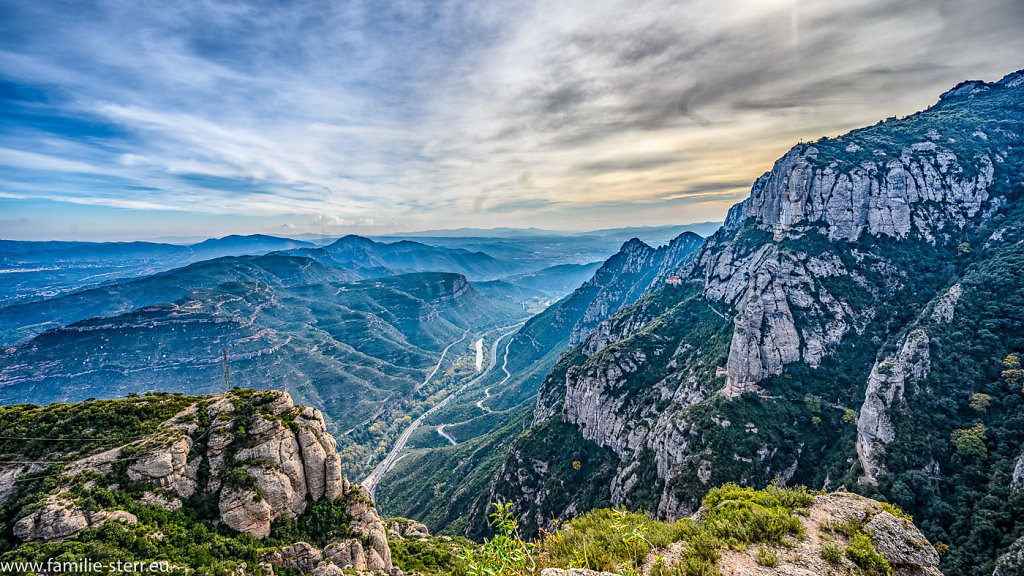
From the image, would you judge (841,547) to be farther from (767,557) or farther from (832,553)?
(767,557)

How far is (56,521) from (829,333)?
327ft

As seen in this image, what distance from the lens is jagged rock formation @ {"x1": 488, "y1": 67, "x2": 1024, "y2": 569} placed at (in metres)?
48.5

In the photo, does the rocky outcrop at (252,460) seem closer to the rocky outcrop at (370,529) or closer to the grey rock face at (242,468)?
the grey rock face at (242,468)

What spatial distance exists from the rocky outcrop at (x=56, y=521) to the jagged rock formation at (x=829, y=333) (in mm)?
61012

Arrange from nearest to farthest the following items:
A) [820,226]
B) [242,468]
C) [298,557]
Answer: [298,557] < [242,468] < [820,226]

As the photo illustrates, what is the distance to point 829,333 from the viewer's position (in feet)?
221

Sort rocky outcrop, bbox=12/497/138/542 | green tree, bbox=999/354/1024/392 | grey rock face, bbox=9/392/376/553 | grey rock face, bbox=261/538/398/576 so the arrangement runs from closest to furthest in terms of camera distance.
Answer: rocky outcrop, bbox=12/497/138/542, grey rock face, bbox=9/392/376/553, grey rock face, bbox=261/538/398/576, green tree, bbox=999/354/1024/392

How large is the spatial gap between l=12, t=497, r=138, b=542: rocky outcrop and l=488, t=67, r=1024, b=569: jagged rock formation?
61.0 metres

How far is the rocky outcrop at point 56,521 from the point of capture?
21.5m

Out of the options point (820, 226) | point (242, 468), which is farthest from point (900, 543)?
point (820, 226)

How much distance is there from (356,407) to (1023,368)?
7909 inches

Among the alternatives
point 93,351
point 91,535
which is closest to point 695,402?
point 91,535

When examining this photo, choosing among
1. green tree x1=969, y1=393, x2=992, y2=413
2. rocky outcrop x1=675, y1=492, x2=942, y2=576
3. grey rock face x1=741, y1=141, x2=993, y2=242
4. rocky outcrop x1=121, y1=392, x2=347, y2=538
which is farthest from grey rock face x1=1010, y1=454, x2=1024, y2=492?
grey rock face x1=741, y1=141, x2=993, y2=242

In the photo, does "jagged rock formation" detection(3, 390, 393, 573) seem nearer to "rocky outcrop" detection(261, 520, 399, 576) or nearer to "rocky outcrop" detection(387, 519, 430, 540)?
"rocky outcrop" detection(261, 520, 399, 576)
